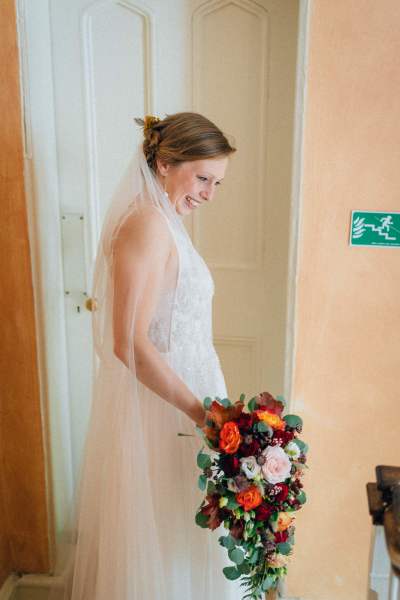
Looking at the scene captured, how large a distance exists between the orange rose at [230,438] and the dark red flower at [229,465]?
34 millimetres

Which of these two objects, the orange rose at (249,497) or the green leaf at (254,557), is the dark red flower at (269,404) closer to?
the orange rose at (249,497)

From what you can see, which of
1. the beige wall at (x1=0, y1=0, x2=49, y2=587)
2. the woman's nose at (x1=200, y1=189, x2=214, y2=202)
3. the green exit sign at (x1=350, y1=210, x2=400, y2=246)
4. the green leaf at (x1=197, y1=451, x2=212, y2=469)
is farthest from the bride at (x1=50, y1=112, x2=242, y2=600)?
the green exit sign at (x1=350, y1=210, x2=400, y2=246)

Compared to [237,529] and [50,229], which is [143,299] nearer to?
[237,529]

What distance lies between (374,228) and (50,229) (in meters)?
1.10

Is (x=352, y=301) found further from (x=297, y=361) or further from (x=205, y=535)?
(x=205, y=535)

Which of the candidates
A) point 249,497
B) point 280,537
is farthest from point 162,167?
point 280,537

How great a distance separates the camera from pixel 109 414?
158cm

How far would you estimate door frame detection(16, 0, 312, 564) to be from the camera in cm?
167

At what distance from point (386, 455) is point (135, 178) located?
127 centimetres

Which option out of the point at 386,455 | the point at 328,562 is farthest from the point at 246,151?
the point at 328,562

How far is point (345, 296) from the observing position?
175cm

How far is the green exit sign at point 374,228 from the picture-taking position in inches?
66.3

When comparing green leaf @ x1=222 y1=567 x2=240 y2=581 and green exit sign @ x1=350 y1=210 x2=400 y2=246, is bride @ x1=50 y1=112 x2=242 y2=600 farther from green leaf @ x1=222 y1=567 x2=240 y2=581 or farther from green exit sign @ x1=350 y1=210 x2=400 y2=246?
green exit sign @ x1=350 y1=210 x2=400 y2=246

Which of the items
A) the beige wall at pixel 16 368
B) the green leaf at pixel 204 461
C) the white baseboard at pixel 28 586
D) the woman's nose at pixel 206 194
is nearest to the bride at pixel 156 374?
the woman's nose at pixel 206 194
